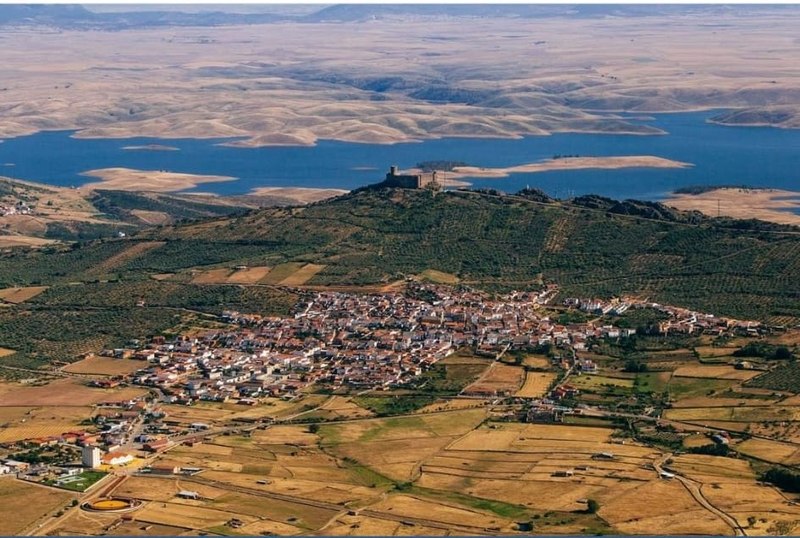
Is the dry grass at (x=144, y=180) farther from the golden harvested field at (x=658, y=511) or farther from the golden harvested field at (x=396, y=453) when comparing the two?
the golden harvested field at (x=658, y=511)

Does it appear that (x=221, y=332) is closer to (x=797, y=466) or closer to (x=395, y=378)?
(x=395, y=378)

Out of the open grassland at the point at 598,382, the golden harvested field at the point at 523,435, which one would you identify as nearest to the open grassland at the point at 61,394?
the golden harvested field at the point at 523,435

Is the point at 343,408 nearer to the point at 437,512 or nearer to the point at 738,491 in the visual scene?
the point at 437,512

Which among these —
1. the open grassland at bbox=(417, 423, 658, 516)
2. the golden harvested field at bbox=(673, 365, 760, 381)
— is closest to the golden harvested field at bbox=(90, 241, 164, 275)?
the golden harvested field at bbox=(673, 365, 760, 381)

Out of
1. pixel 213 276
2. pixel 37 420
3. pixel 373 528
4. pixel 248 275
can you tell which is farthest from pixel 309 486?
pixel 213 276

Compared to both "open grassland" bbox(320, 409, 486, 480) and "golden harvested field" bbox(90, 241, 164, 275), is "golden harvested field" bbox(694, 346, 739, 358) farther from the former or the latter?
"golden harvested field" bbox(90, 241, 164, 275)
